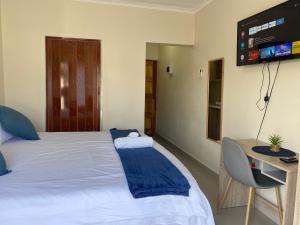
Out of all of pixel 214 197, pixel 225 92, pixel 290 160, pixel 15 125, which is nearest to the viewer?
pixel 290 160

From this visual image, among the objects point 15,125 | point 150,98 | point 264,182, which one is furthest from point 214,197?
point 150,98

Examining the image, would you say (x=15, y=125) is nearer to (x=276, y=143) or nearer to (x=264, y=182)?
(x=264, y=182)

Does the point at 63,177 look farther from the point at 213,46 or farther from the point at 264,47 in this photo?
the point at 213,46

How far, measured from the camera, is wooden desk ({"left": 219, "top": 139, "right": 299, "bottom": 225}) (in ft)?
5.92

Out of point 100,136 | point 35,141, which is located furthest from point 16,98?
point 100,136

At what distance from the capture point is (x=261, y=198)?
8.68 feet

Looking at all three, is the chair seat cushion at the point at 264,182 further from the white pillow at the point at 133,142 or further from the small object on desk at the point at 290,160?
the white pillow at the point at 133,142

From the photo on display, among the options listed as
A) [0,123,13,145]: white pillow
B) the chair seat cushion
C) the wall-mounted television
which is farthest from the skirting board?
[0,123,13,145]: white pillow

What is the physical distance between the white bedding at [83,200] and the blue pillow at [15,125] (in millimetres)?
699

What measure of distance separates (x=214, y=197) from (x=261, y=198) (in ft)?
1.74

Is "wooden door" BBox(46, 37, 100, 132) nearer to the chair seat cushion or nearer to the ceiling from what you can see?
the ceiling

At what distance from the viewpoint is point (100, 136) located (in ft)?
9.42

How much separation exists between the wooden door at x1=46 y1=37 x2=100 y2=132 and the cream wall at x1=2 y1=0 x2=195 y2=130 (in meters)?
0.10

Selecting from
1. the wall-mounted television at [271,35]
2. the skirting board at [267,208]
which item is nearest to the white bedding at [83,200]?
the skirting board at [267,208]
